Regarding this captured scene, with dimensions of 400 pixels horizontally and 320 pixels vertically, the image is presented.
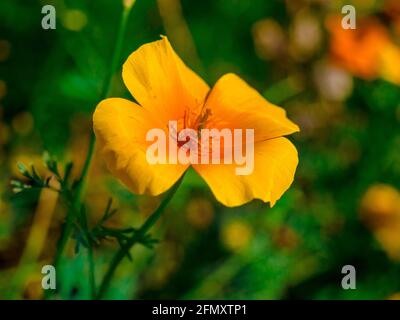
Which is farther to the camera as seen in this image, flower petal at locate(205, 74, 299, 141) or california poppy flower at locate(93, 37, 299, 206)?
flower petal at locate(205, 74, 299, 141)

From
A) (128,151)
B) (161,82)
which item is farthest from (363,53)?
(128,151)

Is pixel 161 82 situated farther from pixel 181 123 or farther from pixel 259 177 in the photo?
pixel 259 177

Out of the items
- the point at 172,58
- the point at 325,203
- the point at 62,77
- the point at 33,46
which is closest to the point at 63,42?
the point at 62,77

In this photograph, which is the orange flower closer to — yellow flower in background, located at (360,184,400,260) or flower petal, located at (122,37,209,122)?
yellow flower in background, located at (360,184,400,260)

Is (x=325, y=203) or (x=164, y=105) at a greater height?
(x=325, y=203)

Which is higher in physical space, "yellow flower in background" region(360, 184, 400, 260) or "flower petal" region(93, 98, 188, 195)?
"yellow flower in background" region(360, 184, 400, 260)

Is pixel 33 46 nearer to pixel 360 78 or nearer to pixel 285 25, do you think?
pixel 285 25

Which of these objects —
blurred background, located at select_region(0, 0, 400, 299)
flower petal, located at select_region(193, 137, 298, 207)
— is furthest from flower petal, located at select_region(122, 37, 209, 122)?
blurred background, located at select_region(0, 0, 400, 299)
